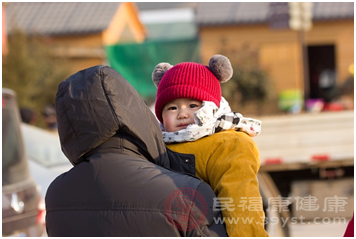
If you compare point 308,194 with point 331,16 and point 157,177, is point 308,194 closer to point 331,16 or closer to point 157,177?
point 157,177

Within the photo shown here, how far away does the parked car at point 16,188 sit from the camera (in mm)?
4906

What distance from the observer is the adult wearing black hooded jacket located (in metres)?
1.99

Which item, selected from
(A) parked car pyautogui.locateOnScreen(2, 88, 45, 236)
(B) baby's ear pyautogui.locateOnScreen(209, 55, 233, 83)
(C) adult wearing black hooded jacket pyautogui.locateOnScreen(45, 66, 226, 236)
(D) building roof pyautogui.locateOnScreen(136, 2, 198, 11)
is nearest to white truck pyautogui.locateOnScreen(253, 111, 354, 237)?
(A) parked car pyautogui.locateOnScreen(2, 88, 45, 236)

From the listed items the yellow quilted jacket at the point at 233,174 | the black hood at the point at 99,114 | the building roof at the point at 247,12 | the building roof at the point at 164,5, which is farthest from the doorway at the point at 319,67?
the black hood at the point at 99,114

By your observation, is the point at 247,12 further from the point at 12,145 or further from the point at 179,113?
the point at 179,113

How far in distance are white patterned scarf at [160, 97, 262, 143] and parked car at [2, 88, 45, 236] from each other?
277cm

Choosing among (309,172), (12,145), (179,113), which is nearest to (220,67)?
(179,113)

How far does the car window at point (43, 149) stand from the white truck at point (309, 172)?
223cm

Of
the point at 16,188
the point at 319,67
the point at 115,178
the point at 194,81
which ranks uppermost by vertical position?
the point at 319,67

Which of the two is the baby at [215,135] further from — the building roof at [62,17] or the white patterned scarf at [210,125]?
the building roof at [62,17]

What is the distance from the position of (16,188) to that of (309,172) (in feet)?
15.4

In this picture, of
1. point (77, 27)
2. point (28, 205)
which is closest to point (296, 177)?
point (28, 205)

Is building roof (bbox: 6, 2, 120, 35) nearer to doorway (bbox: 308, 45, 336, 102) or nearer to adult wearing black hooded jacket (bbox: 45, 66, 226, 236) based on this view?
doorway (bbox: 308, 45, 336, 102)

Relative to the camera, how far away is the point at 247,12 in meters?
21.3
